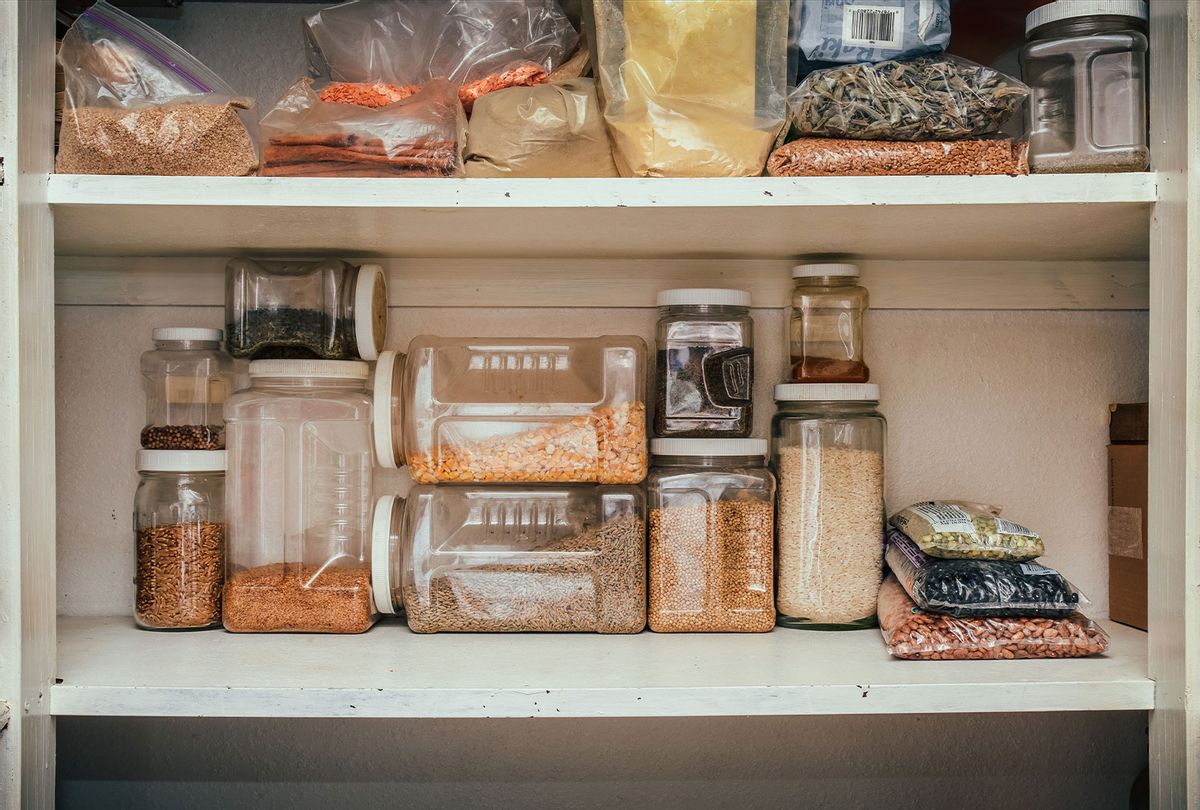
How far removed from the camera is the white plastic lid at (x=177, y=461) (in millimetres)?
1061

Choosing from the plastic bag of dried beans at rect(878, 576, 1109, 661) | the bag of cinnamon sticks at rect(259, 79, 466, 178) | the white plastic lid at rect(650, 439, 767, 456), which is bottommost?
the plastic bag of dried beans at rect(878, 576, 1109, 661)

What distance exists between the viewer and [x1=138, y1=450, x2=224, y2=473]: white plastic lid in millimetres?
1061

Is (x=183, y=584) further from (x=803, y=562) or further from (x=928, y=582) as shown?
(x=928, y=582)

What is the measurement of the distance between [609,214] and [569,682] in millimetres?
434

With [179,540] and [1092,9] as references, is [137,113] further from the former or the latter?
[1092,9]

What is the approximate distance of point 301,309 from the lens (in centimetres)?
109

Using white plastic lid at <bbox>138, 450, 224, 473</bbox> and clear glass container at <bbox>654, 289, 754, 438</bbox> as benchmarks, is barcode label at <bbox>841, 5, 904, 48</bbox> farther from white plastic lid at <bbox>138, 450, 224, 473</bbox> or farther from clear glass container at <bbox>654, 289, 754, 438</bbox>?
white plastic lid at <bbox>138, 450, 224, 473</bbox>

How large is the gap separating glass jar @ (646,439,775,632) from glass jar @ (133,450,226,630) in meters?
0.49

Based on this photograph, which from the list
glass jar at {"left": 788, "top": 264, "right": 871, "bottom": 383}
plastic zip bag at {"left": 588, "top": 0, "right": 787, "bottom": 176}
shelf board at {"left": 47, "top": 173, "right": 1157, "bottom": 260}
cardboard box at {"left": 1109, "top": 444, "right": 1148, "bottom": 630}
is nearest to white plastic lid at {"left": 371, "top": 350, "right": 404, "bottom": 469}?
shelf board at {"left": 47, "top": 173, "right": 1157, "bottom": 260}

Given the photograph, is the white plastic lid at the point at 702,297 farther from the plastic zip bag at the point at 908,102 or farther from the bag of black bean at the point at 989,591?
the bag of black bean at the point at 989,591

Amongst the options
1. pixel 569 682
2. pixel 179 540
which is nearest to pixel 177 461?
pixel 179 540

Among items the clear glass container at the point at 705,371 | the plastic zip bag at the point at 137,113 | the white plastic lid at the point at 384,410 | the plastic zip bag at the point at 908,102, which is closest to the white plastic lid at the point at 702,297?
the clear glass container at the point at 705,371

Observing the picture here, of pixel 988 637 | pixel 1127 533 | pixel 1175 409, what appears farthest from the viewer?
pixel 1127 533

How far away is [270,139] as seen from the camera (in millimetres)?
925
